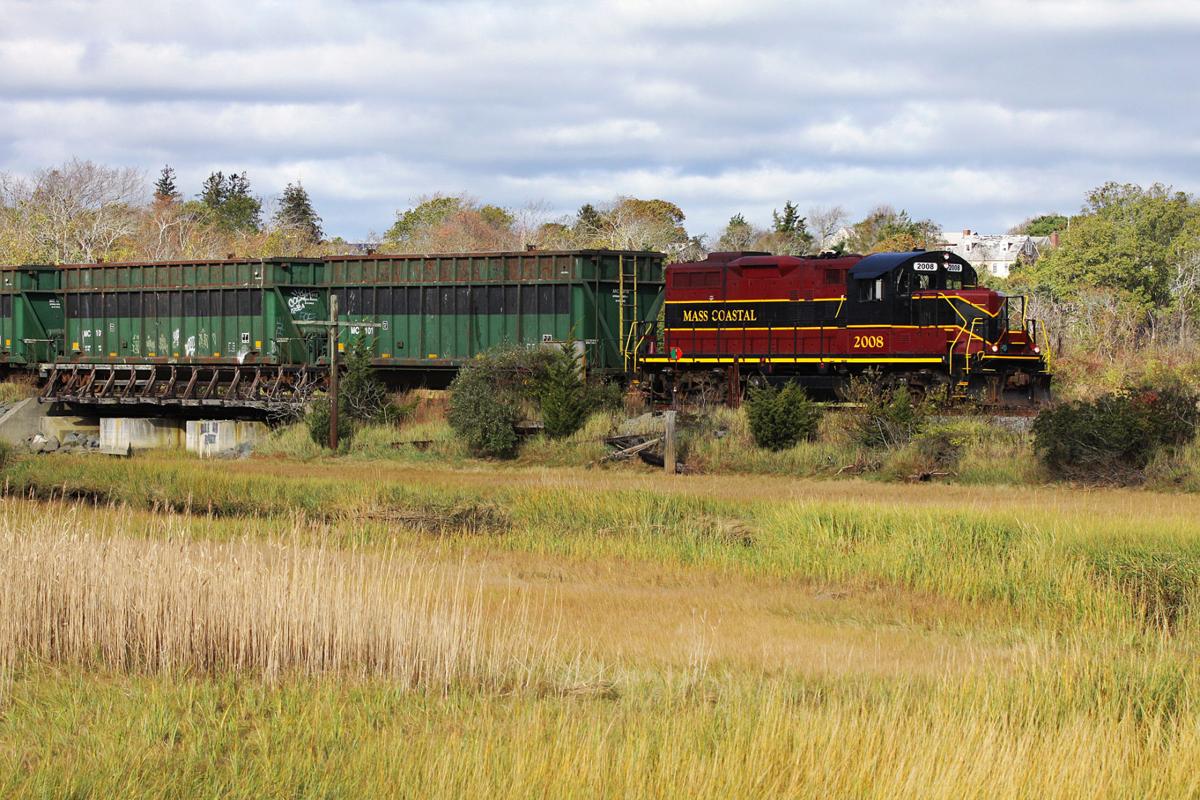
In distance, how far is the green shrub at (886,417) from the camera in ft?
88.1

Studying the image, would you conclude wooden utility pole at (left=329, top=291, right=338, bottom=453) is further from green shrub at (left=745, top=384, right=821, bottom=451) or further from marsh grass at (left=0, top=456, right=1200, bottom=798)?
marsh grass at (left=0, top=456, right=1200, bottom=798)

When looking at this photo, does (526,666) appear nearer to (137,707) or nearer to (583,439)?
(137,707)

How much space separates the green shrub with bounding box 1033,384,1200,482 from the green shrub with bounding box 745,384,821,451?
5228 millimetres

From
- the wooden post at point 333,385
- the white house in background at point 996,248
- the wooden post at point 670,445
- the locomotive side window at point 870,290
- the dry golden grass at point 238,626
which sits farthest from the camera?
the white house in background at point 996,248

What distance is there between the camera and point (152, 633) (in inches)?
424

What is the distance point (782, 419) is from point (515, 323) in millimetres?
10419

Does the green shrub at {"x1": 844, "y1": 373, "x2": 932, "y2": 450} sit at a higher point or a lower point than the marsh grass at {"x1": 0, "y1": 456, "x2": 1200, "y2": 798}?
higher

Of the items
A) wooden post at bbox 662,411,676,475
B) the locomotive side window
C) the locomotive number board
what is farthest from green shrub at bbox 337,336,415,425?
the locomotive side window

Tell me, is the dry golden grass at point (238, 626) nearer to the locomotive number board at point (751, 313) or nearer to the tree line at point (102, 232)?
the locomotive number board at point (751, 313)

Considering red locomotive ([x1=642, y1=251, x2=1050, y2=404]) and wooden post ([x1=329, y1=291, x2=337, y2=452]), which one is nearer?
red locomotive ([x1=642, y1=251, x2=1050, y2=404])

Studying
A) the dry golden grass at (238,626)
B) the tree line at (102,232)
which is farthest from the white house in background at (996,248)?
the dry golden grass at (238,626)

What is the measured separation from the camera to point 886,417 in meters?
27.3

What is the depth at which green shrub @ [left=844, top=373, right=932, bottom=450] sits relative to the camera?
2686cm

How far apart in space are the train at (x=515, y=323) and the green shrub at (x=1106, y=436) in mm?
3954
